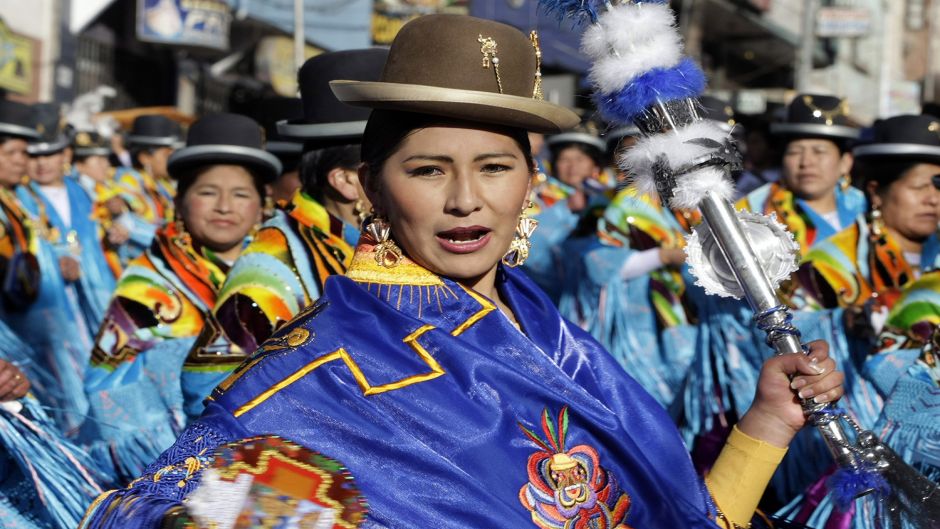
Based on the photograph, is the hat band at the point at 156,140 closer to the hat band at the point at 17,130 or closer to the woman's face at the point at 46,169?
the woman's face at the point at 46,169

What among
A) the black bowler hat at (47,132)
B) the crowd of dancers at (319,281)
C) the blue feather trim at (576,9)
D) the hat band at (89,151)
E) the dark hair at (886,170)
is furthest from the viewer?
the hat band at (89,151)

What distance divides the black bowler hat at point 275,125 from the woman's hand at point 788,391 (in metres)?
3.57

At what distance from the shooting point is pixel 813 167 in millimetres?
7141

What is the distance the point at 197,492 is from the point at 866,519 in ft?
5.22

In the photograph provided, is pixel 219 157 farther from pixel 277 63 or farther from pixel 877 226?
pixel 277 63

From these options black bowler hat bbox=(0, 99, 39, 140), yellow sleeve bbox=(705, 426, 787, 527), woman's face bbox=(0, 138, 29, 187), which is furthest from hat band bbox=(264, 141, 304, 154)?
yellow sleeve bbox=(705, 426, 787, 527)

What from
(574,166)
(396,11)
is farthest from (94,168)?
(396,11)

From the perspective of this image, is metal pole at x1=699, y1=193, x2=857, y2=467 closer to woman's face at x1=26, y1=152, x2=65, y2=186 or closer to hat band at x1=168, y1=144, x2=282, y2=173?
hat band at x1=168, y1=144, x2=282, y2=173

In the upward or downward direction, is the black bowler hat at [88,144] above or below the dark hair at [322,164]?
below

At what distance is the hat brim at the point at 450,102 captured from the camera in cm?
255

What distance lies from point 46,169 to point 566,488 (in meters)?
7.78

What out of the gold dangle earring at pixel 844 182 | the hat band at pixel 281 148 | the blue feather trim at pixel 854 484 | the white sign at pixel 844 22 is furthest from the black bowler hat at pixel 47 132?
the white sign at pixel 844 22

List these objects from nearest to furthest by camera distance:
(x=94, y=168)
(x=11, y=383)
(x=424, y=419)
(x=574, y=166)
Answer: (x=424, y=419) < (x=11, y=383) < (x=574, y=166) < (x=94, y=168)

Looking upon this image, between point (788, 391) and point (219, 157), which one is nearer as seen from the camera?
point (788, 391)
